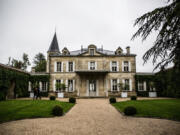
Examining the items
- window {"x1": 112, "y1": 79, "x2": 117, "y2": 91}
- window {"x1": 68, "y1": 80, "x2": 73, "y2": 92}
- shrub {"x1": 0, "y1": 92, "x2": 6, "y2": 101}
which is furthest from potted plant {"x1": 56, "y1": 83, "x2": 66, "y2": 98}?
window {"x1": 112, "y1": 79, "x2": 117, "y2": 91}

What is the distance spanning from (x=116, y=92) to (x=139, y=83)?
4372 millimetres

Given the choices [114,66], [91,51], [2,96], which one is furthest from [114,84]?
[2,96]

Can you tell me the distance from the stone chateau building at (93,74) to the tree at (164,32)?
527 inches

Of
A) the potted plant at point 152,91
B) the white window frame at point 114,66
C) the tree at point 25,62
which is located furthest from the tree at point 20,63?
the potted plant at point 152,91

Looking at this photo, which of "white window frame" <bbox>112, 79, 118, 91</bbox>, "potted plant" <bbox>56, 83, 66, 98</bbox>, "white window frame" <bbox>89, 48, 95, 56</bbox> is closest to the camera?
"potted plant" <bbox>56, 83, 66, 98</bbox>

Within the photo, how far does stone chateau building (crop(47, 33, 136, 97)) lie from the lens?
709 inches

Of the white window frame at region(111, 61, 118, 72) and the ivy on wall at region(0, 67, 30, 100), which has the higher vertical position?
the white window frame at region(111, 61, 118, 72)

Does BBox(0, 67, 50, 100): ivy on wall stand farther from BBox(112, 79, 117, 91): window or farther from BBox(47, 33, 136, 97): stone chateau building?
BBox(112, 79, 117, 91): window

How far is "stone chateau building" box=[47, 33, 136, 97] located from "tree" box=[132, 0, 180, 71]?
13.4 meters

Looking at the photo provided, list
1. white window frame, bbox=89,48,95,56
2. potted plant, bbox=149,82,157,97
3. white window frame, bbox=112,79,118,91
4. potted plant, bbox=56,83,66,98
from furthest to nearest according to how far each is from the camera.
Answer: white window frame, bbox=89,48,95,56 → white window frame, bbox=112,79,118,91 → potted plant, bbox=149,82,157,97 → potted plant, bbox=56,83,66,98

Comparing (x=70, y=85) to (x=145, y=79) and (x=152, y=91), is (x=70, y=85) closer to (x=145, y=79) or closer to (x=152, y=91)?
(x=145, y=79)

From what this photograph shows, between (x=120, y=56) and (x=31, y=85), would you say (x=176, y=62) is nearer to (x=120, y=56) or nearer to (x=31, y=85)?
(x=120, y=56)

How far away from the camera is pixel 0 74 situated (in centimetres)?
1266

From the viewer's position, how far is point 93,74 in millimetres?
18156
